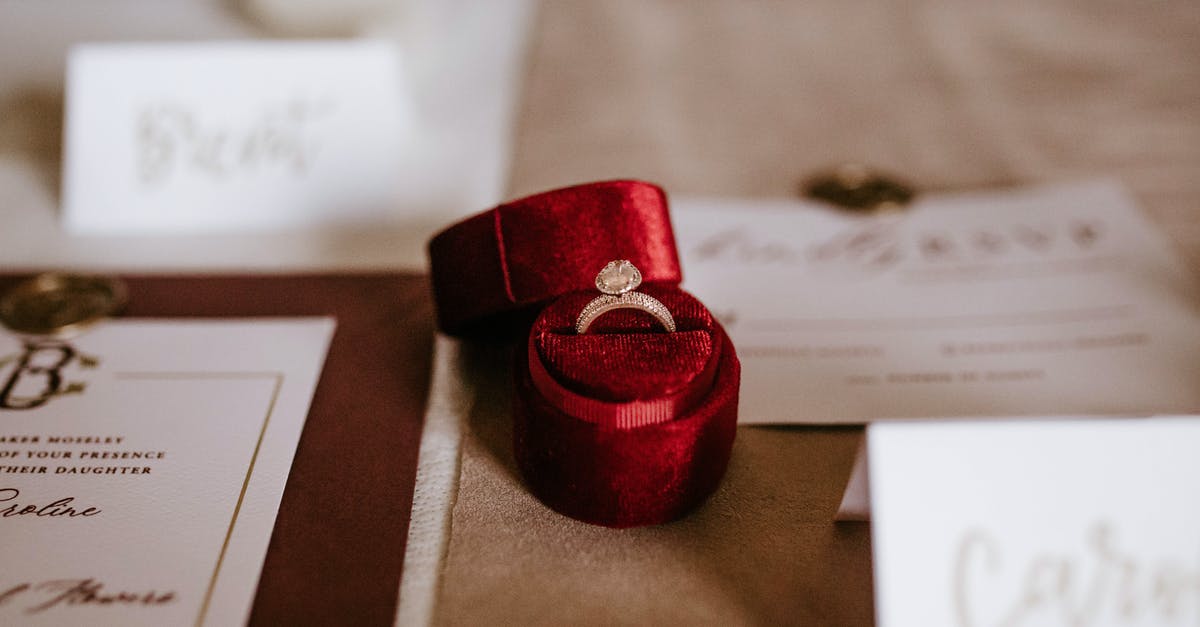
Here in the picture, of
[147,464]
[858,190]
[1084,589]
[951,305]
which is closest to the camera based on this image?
[1084,589]

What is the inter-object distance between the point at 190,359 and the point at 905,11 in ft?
2.40

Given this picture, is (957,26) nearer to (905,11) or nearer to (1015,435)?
(905,11)

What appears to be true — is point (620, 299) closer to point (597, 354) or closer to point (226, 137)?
point (597, 354)

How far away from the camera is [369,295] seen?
21.0 inches

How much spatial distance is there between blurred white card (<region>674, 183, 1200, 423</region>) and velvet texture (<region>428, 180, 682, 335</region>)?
0.10 m

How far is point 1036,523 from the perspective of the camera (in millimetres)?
312

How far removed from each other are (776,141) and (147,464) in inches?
19.9

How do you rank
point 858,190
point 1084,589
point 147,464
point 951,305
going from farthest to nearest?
point 858,190
point 951,305
point 147,464
point 1084,589

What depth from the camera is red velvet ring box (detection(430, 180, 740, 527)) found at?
341 mm

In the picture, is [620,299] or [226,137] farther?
[226,137]

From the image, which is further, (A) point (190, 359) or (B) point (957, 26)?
(B) point (957, 26)

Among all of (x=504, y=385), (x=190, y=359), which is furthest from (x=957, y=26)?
(x=190, y=359)

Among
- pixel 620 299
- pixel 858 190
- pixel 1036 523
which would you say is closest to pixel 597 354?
pixel 620 299

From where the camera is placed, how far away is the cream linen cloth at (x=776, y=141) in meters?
0.36
